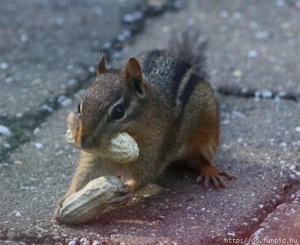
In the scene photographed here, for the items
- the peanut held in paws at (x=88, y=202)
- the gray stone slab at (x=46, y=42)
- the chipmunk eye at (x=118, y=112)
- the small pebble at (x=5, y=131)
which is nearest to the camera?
the peanut held in paws at (x=88, y=202)

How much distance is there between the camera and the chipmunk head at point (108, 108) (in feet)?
10.5

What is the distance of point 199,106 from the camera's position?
3828 mm

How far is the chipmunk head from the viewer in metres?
3.19

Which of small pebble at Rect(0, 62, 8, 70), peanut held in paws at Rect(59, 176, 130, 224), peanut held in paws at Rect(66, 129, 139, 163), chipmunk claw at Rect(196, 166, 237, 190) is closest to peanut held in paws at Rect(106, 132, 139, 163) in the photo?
peanut held in paws at Rect(66, 129, 139, 163)

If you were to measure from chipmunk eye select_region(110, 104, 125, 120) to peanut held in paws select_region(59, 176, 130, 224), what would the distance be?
0.82 ft

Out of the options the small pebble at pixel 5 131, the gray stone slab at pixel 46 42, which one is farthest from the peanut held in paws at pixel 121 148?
the gray stone slab at pixel 46 42

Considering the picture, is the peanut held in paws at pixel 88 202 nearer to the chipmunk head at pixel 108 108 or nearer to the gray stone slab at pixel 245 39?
the chipmunk head at pixel 108 108

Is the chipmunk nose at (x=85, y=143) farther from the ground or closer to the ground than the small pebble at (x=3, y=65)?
farther from the ground

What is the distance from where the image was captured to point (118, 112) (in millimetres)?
3295

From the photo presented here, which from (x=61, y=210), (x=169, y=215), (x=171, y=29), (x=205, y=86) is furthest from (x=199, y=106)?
(x=171, y=29)

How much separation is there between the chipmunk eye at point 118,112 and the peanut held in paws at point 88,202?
25 cm

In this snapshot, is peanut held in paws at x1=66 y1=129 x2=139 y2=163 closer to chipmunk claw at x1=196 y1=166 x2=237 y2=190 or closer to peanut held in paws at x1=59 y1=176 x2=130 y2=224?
peanut held in paws at x1=59 y1=176 x2=130 y2=224

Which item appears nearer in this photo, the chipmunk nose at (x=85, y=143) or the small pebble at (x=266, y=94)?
the chipmunk nose at (x=85, y=143)

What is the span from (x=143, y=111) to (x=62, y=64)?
55.0 inches
